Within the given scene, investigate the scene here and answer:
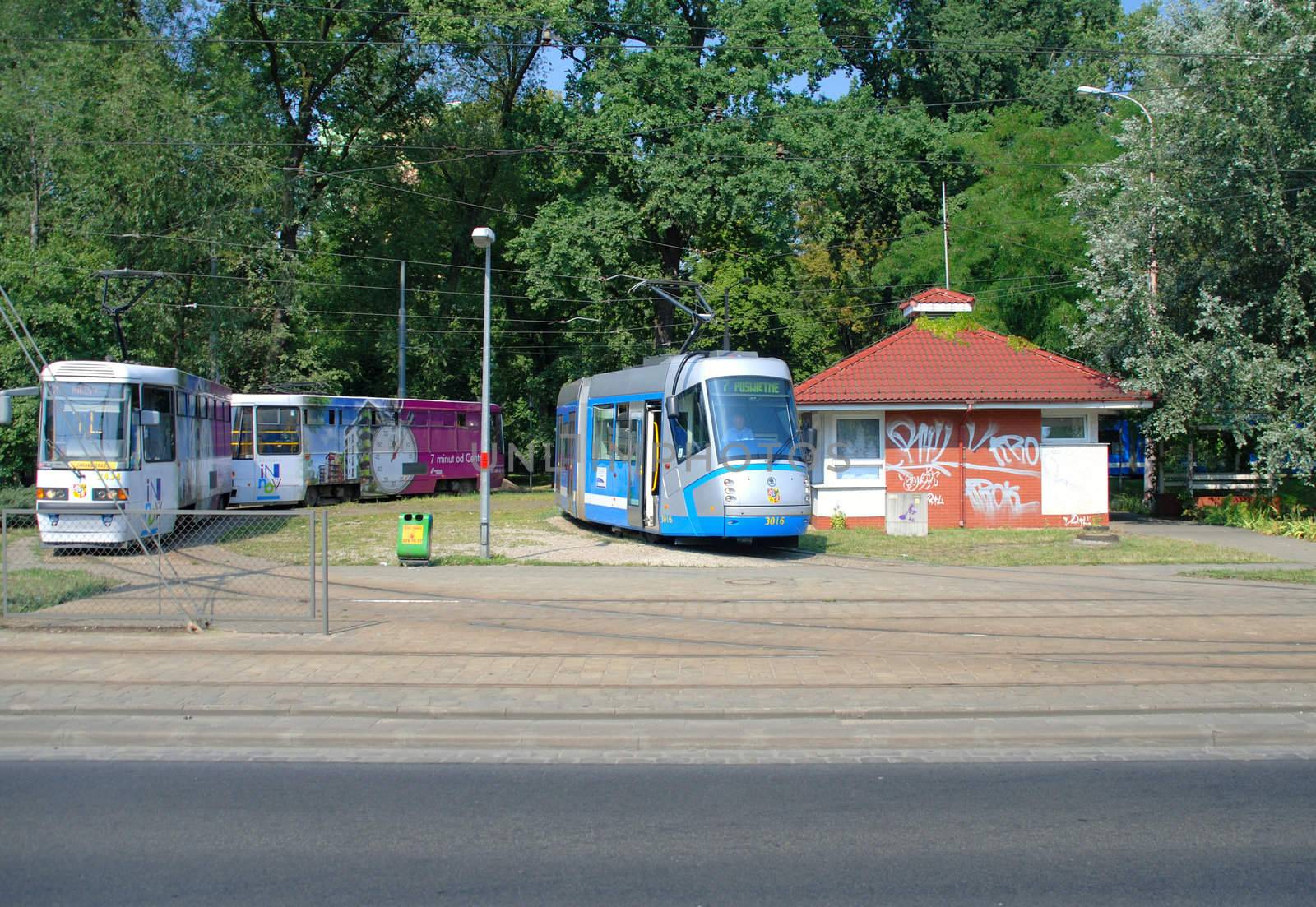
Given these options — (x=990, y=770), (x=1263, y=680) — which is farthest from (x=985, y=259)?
(x=990, y=770)

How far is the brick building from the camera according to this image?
995 inches

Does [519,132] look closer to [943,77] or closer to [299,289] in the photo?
[299,289]

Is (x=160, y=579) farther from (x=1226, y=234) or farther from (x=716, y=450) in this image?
(x=1226, y=234)

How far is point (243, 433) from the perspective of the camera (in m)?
31.2

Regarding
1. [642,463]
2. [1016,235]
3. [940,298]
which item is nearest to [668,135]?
[1016,235]

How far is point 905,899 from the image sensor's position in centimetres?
518

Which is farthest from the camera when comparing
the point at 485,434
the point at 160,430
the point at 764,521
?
the point at 160,430

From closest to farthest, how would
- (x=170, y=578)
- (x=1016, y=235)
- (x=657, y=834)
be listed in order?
1. (x=657, y=834)
2. (x=170, y=578)
3. (x=1016, y=235)

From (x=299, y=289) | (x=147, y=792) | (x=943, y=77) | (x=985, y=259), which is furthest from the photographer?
(x=943, y=77)

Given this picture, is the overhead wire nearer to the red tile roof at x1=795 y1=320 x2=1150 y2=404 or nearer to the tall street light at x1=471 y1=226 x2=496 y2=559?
the red tile roof at x1=795 y1=320 x2=1150 y2=404

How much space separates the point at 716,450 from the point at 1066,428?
11473mm

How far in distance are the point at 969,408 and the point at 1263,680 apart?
16114mm

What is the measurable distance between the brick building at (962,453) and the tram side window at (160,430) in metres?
13.3

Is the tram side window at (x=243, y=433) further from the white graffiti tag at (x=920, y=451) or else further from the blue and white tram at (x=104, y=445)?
the white graffiti tag at (x=920, y=451)
